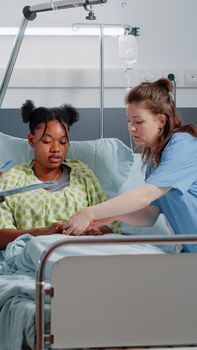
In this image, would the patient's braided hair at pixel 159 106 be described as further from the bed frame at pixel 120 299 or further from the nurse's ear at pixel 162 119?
the bed frame at pixel 120 299

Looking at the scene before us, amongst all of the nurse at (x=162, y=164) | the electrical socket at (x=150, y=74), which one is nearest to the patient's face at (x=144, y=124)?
the nurse at (x=162, y=164)

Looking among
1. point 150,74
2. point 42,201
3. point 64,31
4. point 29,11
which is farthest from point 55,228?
point 150,74

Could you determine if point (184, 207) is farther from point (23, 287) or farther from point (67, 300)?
point (67, 300)

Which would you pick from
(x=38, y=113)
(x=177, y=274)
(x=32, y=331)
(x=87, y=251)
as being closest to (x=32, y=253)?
(x=87, y=251)

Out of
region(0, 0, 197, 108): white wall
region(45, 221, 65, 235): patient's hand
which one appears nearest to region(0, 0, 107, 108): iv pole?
region(0, 0, 197, 108): white wall

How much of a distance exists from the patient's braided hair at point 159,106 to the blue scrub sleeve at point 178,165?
0.21 feet

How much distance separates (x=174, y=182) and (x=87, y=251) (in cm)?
56

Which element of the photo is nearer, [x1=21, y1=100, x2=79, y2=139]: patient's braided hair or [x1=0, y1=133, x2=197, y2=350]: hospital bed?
[x1=0, y1=133, x2=197, y2=350]: hospital bed

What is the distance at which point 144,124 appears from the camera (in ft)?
11.4

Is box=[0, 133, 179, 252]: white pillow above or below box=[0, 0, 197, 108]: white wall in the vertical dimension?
below

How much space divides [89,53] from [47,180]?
3.86 ft

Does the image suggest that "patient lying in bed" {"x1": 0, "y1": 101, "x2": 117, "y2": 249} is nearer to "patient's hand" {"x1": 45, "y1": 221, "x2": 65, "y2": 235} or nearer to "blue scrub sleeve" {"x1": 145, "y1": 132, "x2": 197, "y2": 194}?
"patient's hand" {"x1": 45, "y1": 221, "x2": 65, "y2": 235}

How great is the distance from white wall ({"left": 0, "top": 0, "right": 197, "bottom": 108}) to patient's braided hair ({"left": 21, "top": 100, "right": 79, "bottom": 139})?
2.30ft

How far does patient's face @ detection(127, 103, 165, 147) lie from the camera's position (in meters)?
3.49
